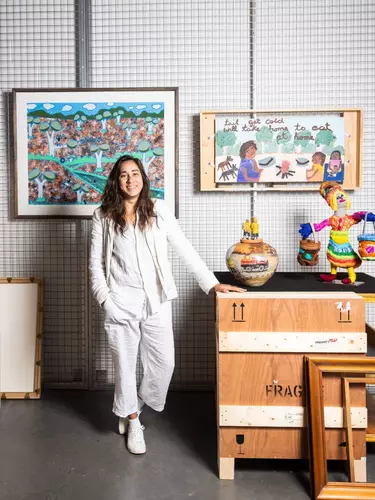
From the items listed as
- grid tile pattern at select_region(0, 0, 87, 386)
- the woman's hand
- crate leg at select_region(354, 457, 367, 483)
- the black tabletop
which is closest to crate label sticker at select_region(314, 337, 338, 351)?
the black tabletop

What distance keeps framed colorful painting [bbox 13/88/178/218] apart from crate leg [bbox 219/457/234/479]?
152cm

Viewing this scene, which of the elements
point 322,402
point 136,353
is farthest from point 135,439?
point 322,402

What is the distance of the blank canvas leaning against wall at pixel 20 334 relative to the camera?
2916 mm

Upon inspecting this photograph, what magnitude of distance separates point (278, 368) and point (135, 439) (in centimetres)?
85

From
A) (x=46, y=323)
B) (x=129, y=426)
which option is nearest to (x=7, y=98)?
(x=46, y=323)

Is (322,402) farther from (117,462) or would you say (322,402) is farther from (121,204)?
(121,204)

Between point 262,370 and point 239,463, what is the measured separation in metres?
0.52

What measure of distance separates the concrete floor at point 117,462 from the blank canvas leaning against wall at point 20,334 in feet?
0.58

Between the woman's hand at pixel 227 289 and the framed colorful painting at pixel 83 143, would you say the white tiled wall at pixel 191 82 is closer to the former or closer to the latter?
the framed colorful painting at pixel 83 143

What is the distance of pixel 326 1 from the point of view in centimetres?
279

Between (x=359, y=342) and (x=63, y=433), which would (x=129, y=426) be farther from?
(x=359, y=342)

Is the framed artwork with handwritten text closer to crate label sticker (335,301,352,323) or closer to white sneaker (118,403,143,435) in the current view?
crate label sticker (335,301,352,323)

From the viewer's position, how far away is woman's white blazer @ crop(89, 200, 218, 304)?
2.32m

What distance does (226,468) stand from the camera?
2049 mm
